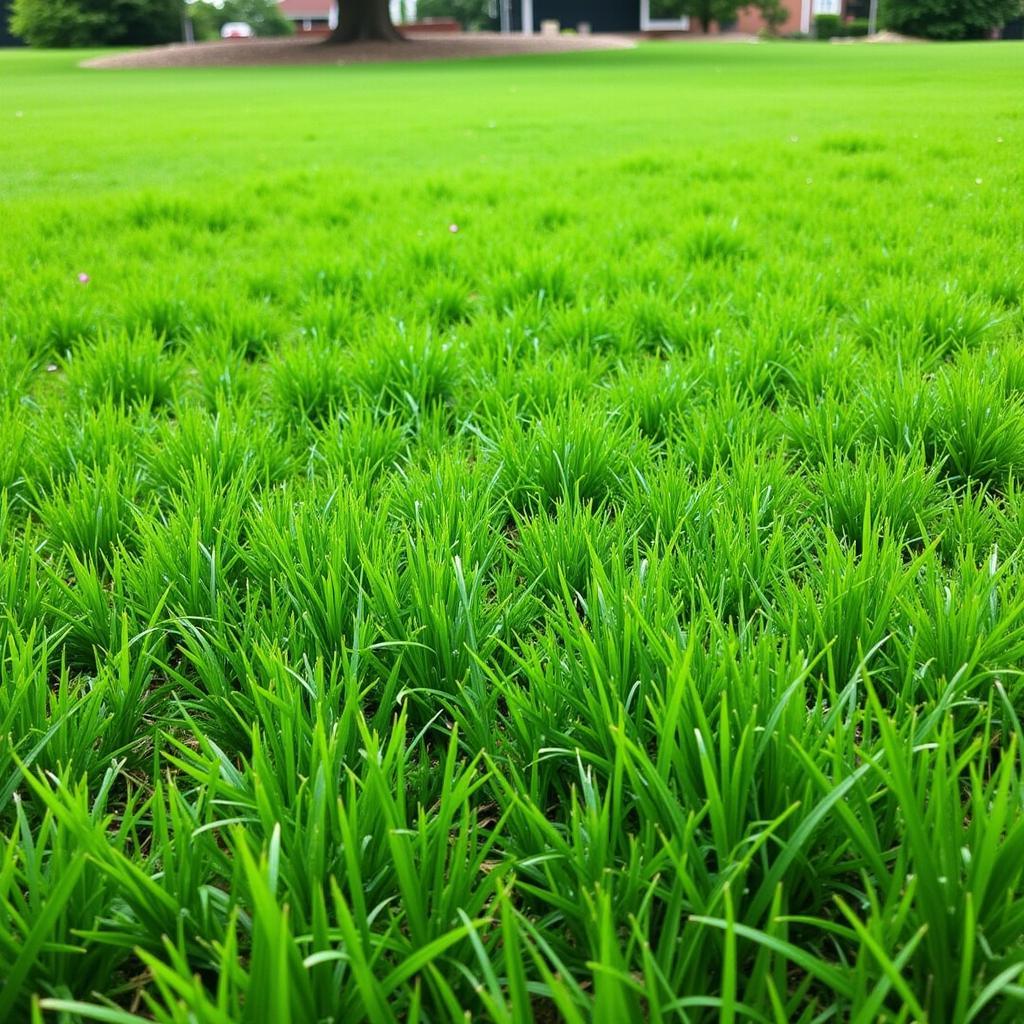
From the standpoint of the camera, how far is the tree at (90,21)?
37.8m

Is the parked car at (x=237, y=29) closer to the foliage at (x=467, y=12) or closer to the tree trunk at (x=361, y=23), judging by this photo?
the foliage at (x=467, y=12)

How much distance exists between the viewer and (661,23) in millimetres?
49750

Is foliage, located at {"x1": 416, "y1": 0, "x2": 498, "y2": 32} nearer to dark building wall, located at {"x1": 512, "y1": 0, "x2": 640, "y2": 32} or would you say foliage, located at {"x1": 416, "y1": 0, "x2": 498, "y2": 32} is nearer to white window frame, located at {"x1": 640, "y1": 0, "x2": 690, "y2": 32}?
dark building wall, located at {"x1": 512, "y1": 0, "x2": 640, "y2": 32}

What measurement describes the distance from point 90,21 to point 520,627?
47.5 metres

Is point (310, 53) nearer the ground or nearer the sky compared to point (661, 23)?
nearer the ground

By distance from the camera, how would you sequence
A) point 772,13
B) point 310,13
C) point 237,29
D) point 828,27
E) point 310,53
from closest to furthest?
1. point 310,53
2. point 828,27
3. point 772,13
4. point 237,29
5. point 310,13

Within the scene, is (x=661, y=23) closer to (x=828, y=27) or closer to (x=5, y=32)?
(x=828, y=27)

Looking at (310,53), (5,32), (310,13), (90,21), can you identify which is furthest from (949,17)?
(310,13)

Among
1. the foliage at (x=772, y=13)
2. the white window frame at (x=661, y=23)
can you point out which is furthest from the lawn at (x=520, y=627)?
the white window frame at (x=661, y=23)

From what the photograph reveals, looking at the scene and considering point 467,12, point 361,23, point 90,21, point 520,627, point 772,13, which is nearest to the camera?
point 520,627

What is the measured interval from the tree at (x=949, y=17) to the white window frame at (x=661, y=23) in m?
17.9

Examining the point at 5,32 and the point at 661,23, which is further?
the point at 661,23

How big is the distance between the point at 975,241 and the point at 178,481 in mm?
3248

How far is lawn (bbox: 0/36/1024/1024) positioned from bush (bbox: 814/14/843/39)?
52.4 meters
